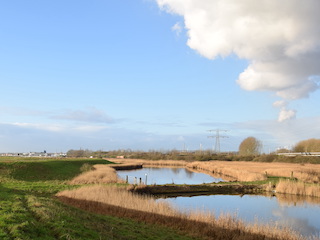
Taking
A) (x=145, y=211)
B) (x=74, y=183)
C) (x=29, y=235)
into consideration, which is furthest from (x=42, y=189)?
(x=29, y=235)

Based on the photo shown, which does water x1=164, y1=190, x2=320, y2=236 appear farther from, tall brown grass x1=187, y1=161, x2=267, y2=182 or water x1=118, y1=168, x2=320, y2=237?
tall brown grass x1=187, y1=161, x2=267, y2=182

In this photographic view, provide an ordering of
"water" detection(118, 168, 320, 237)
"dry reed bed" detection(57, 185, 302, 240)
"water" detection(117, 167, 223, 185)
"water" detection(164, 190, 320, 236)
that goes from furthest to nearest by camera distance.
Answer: "water" detection(117, 167, 223, 185) → "water" detection(118, 168, 320, 237) → "water" detection(164, 190, 320, 236) → "dry reed bed" detection(57, 185, 302, 240)

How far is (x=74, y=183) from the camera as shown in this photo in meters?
37.8

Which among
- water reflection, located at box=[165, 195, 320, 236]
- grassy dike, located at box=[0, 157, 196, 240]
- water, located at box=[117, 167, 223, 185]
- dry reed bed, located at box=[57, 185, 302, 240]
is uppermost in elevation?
grassy dike, located at box=[0, 157, 196, 240]

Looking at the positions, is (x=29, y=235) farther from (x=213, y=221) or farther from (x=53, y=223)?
(x=213, y=221)

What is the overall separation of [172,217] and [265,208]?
14.3 metres

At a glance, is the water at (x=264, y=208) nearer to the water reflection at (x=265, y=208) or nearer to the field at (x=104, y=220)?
the water reflection at (x=265, y=208)

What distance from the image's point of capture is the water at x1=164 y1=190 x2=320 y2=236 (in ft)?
78.3

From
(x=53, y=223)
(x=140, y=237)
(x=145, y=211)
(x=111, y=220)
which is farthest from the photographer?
(x=145, y=211)

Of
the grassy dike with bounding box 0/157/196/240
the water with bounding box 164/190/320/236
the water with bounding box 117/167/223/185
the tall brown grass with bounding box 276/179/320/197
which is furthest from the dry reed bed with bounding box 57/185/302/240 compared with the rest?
the tall brown grass with bounding box 276/179/320/197

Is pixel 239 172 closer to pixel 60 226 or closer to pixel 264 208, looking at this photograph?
pixel 264 208

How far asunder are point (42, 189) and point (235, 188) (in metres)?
26.5

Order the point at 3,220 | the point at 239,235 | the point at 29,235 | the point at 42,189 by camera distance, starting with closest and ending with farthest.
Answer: the point at 29,235 → the point at 3,220 → the point at 239,235 → the point at 42,189

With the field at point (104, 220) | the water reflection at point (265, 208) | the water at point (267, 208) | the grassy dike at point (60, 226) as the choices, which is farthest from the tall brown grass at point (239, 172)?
the grassy dike at point (60, 226)
